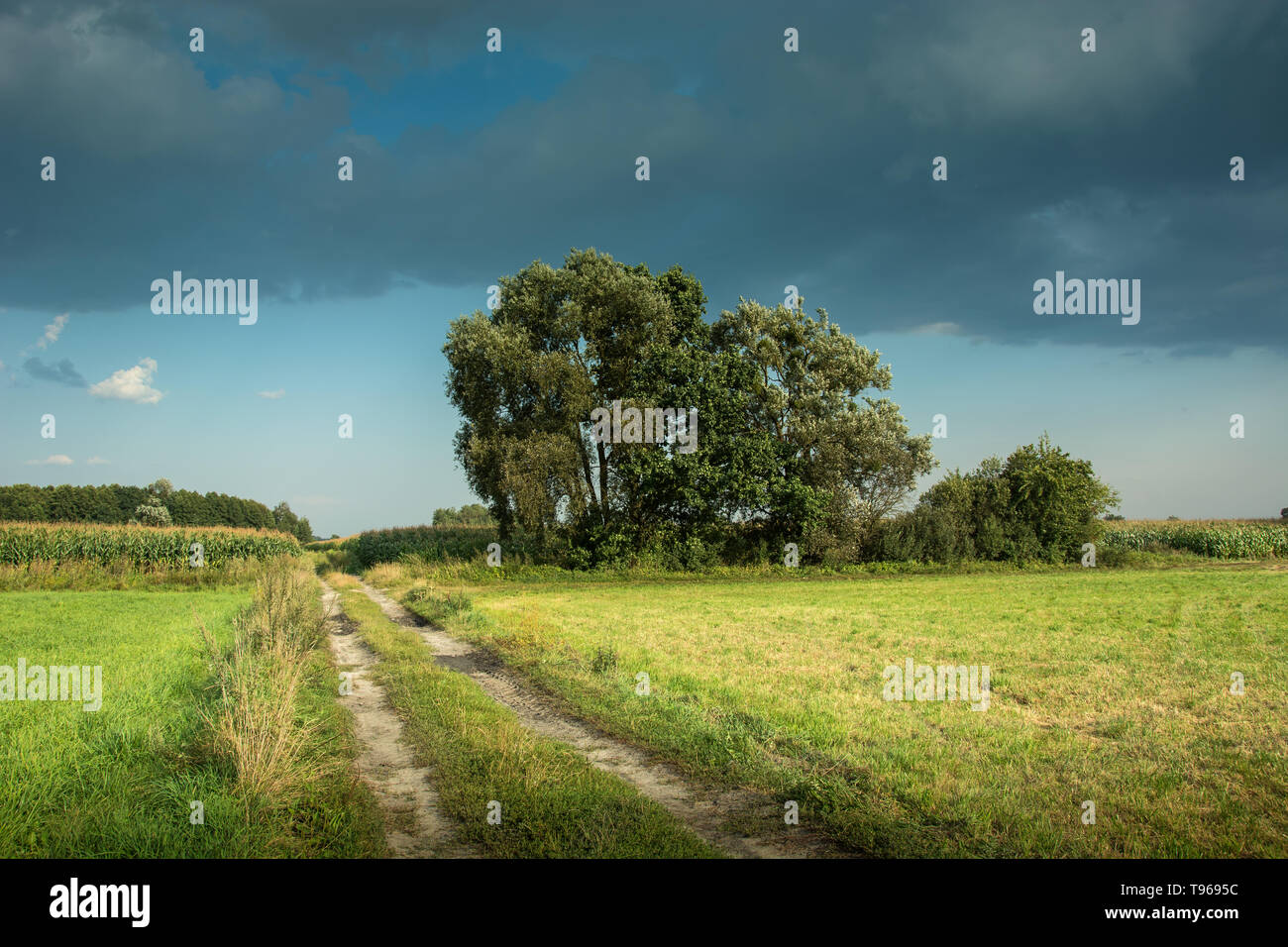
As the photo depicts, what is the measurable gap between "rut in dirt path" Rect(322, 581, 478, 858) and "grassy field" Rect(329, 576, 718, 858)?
0.47 feet

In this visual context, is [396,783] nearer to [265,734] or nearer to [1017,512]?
[265,734]

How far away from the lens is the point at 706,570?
32688mm

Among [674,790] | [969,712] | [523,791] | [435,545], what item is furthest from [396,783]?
[435,545]

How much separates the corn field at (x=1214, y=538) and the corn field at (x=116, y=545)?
50624 mm

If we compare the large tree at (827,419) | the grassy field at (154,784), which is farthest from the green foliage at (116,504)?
Result: the grassy field at (154,784)

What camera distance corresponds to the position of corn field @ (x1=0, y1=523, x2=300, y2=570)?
2967 cm

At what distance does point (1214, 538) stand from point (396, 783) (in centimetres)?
5401

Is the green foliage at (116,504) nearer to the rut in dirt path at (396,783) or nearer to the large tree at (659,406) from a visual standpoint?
the large tree at (659,406)

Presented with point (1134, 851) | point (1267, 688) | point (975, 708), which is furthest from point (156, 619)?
point (1267, 688)

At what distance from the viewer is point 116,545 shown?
31.5 metres

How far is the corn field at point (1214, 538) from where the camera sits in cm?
4325

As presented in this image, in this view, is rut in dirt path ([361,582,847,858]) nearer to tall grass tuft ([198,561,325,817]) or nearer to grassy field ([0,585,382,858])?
grassy field ([0,585,382,858])

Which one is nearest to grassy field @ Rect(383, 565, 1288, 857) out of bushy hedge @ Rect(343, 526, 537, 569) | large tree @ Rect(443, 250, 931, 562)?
large tree @ Rect(443, 250, 931, 562)
